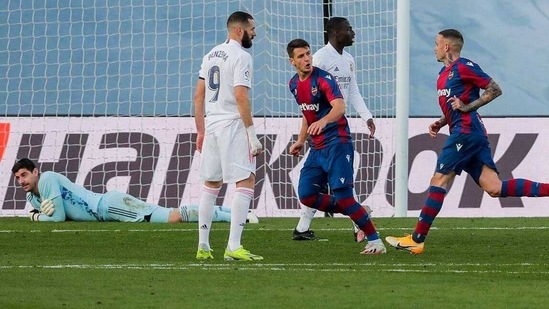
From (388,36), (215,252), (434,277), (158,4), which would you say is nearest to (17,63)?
(158,4)

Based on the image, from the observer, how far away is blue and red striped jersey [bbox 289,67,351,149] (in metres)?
10.3

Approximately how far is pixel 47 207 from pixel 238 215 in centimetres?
504

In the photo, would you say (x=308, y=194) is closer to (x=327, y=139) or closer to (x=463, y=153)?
(x=327, y=139)

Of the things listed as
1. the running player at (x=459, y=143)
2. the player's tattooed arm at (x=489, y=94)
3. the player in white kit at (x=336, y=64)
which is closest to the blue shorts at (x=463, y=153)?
the running player at (x=459, y=143)

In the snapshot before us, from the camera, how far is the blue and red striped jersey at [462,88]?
10305 mm

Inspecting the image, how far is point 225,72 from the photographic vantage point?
32.0ft

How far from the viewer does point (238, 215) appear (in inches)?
381

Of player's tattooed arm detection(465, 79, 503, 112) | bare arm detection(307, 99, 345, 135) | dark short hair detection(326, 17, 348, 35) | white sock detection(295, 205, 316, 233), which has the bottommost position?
white sock detection(295, 205, 316, 233)

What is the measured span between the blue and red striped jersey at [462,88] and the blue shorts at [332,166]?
0.85 meters

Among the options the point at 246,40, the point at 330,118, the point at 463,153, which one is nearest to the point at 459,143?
the point at 463,153

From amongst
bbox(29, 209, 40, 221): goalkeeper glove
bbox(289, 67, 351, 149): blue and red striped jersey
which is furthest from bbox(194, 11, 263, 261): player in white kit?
bbox(29, 209, 40, 221): goalkeeper glove

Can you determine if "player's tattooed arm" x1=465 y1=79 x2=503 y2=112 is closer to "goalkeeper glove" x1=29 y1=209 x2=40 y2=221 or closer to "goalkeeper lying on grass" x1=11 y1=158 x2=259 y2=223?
"goalkeeper lying on grass" x1=11 y1=158 x2=259 y2=223

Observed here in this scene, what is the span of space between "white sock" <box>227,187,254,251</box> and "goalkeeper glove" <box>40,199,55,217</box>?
497cm

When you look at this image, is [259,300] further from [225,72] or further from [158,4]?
[158,4]
